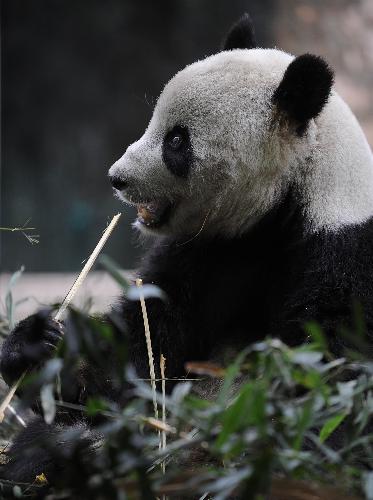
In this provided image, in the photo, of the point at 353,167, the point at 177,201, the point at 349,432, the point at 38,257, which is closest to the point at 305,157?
the point at 353,167

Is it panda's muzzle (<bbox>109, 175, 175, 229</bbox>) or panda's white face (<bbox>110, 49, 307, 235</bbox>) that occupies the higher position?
panda's white face (<bbox>110, 49, 307, 235</bbox>)

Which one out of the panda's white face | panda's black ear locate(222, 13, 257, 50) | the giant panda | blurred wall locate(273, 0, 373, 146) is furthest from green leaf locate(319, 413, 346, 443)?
blurred wall locate(273, 0, 373, 146)

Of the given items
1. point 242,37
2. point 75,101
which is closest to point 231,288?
point 242,37

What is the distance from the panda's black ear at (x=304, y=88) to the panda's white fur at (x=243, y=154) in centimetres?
5

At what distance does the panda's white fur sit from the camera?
8.73ft

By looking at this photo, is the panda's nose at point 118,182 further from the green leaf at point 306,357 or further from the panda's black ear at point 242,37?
the green leaf at point 306,357

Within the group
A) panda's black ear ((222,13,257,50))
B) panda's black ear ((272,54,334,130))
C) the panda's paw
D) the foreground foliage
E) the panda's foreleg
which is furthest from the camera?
panda's black ear ((222,13,257,50))

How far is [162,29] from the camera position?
32.7 feet

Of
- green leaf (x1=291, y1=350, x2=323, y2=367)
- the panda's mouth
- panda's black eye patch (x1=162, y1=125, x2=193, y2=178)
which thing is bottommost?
green leaf (x1=291, y1=350, x2=323, y2=367)

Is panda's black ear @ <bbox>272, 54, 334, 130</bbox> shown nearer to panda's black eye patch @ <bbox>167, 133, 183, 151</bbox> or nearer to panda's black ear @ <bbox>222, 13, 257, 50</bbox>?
panda's black eye patch @ <bbox>167, 133, 183, 151</bbox>

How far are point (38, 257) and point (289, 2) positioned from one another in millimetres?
4146

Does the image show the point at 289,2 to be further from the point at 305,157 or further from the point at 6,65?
the point at 305,157

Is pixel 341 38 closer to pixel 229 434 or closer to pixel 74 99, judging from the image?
pixel 74 99

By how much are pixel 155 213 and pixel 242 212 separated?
31cm
